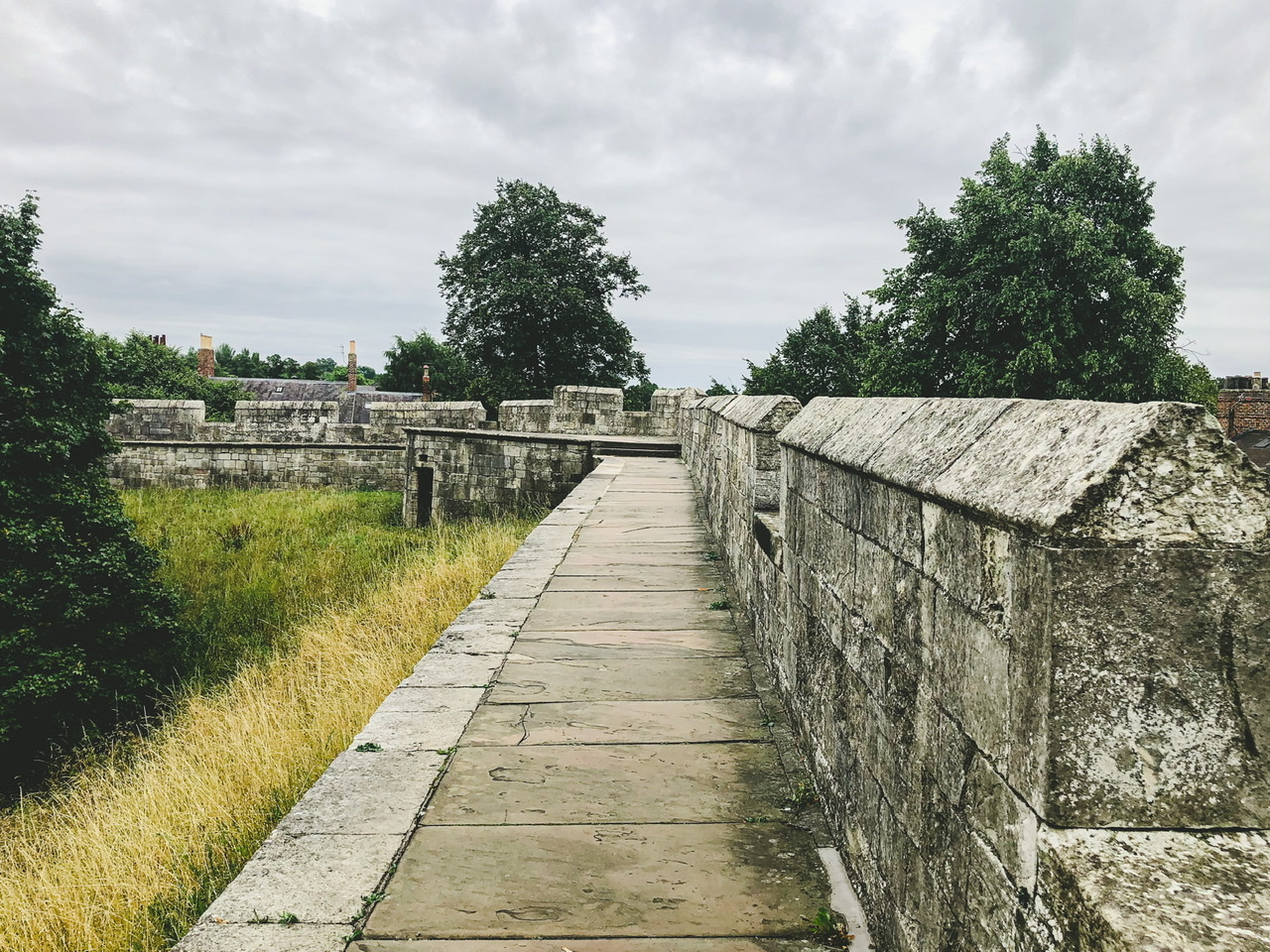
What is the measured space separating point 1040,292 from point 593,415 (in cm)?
936

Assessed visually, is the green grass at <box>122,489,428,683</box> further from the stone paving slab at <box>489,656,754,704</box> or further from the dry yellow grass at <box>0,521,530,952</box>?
the stone paving slab at <box>489,656,754,704</box>

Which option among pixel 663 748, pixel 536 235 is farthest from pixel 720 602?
pixel 536 235

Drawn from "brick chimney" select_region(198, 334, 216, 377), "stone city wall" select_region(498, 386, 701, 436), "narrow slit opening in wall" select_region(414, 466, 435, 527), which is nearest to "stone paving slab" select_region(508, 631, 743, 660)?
"stone city wall" select_region(498, 386, 701, 436)

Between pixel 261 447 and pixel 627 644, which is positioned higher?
pixel 261 447

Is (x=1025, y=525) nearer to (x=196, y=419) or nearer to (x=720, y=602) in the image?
(x=720, y=602)

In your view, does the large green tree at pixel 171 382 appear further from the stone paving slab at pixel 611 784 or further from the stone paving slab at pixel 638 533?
the stone paving slab at pixel 611 784

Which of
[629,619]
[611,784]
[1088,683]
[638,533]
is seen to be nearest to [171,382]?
[638,533]

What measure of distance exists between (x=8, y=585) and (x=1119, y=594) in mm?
8752

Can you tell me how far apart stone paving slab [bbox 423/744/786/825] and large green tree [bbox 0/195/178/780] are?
636cm

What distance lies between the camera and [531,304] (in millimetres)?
32375

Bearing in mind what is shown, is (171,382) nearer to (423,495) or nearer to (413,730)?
(423,495)

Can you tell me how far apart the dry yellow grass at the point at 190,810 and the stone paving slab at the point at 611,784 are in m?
0.81

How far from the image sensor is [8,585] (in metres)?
7.42

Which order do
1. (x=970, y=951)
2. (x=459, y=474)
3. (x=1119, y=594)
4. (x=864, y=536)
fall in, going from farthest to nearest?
1. (x=459, y=474)
2. (x=864, y=536)
3. (x=970, y=951)
4. (x=1119, y=594)
